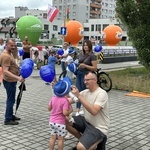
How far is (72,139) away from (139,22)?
29.8ft

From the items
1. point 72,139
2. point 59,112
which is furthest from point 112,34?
point 59,112

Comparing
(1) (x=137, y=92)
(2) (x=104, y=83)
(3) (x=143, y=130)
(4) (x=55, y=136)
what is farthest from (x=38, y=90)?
(4) (x=55, y=136)

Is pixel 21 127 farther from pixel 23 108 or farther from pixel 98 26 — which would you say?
pixel 98 26

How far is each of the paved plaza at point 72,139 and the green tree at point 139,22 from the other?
4048 millimetres

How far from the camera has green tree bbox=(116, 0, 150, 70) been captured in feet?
42.4

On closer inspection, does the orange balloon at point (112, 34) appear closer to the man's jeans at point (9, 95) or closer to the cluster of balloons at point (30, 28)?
the cluster of balloons at point (30, 28)

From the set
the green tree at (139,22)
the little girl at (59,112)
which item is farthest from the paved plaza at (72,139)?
the green tree at (139,22)

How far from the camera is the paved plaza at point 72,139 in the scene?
5.15 m

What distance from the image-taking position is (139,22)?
1316cm

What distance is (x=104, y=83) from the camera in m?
10.8

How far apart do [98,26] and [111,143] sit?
8373 centimetres

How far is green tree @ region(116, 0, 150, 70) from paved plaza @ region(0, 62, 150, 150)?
4048 millimetres

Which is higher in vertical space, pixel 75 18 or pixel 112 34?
pixel 75 18

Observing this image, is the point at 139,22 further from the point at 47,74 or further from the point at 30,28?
the point at 30,28
